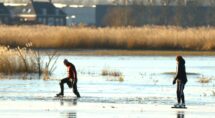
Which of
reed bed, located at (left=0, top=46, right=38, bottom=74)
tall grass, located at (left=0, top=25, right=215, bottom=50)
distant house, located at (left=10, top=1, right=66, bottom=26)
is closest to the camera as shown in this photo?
reed bed, located at (left=0, top=46, right=38, bottom=74)

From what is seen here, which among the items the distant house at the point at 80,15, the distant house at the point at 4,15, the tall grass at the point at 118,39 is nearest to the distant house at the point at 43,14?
the distant house at the point at 4,15

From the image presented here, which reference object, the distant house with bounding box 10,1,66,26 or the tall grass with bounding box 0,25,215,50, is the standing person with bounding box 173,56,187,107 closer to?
the tall grass with bounding box 0,25,215,50

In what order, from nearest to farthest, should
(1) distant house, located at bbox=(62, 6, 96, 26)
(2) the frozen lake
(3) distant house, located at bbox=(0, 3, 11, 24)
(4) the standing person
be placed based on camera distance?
(4) the standing person
(2) the frozen lake
(3) distant house, located at bbox=(0, 3, 11, 24)
(1) distant house, located at bbox=(62, 6, 96, 26)

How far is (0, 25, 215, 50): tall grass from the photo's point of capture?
200ft

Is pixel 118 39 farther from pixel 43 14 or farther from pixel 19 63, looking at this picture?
pixel 43 14

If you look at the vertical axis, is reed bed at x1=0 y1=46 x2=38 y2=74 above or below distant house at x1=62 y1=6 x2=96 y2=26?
above

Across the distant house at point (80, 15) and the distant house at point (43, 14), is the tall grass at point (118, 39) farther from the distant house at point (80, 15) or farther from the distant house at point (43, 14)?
the distant house at point (80, 15)

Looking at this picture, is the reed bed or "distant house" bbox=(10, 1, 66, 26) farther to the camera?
"distant house" bbox=(10, 1, 66, 26)

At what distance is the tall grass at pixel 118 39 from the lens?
2398 inches

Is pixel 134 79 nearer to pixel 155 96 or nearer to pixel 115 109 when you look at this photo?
pixel 155 96

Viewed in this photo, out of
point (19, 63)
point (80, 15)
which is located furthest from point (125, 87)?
point (80, 15)

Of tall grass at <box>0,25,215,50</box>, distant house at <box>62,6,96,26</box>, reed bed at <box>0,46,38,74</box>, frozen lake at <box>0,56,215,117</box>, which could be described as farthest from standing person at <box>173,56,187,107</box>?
distant house at <box>62,6,96,26</box>

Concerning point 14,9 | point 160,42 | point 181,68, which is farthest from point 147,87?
point 14,9

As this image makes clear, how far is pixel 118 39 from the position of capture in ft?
203
